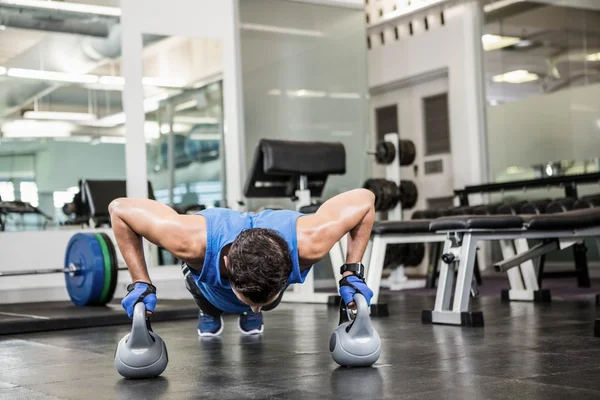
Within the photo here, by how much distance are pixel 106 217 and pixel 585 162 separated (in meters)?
3.96

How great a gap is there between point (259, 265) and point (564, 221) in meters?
2.07

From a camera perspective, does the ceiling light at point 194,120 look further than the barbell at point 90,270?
Yes

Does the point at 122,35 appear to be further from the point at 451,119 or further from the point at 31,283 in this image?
the point at 451,119

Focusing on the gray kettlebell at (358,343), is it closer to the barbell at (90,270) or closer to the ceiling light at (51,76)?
the barbell at (90,270)

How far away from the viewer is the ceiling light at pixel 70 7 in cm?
600

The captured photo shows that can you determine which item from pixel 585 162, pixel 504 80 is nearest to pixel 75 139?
pixel 504 80

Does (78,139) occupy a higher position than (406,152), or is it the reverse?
(78,139)

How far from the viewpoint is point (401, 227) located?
4004 millimetres

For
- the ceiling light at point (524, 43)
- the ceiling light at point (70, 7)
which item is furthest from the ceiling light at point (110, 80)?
the ceiling light at point (524, 43)

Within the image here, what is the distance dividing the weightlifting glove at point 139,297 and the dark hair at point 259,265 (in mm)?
305

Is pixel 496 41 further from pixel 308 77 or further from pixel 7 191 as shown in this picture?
pixel 7 191

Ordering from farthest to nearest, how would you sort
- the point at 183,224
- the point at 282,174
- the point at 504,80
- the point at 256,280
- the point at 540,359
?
the point at 504,80 → the point at 282,174 → the point at 540,359 → the point at 183,224 → the point at 256,280

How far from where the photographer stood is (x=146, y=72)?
598 centimetres

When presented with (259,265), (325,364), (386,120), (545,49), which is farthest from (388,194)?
(259,265)
